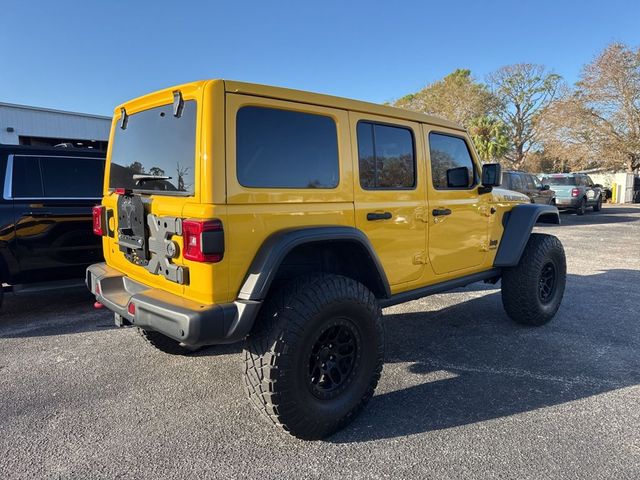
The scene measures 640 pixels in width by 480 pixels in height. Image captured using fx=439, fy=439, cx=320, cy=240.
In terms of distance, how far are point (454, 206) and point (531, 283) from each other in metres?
1.33

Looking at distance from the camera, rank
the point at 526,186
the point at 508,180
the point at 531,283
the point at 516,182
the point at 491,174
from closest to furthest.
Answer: the point at 491,174
the point at 531,283
the point at 508,180
the point at 516,182
the point at 526,186

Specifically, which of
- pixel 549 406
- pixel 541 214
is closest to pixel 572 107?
pixel 541 214

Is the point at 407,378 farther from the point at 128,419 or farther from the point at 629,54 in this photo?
the point at 629,54

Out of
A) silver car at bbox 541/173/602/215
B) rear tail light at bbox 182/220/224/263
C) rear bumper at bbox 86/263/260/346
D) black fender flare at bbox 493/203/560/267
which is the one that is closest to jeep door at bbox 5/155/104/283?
rear bumper at bbox 86/263/260/346

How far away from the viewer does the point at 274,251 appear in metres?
2.46

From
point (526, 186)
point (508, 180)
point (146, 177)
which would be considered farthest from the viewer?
point (526, 186)

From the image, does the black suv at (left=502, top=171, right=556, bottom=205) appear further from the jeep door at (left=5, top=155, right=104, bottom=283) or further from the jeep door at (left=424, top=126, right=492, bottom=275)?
the jeep door at (left=5, top=155, right=104, bottom=283)

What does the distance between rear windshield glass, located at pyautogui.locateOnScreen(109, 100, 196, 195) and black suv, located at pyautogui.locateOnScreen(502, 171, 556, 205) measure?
12.8 meters

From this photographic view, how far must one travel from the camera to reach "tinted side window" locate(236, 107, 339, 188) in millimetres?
2523

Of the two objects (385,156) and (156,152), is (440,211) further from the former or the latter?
(156,152)

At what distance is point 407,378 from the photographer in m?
3.47

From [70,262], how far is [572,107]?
34.4 m

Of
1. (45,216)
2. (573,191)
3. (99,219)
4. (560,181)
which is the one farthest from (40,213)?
(560,181)

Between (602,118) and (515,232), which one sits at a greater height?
(602,118)
